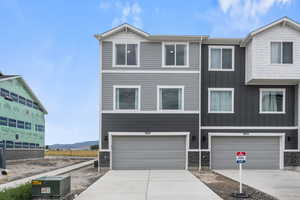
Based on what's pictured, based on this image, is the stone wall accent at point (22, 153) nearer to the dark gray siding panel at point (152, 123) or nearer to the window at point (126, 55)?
the dark gray siding panel at point (152, 123)

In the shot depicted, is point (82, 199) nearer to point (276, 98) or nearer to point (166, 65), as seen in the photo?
point (166, 65)

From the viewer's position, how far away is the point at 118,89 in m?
17.6

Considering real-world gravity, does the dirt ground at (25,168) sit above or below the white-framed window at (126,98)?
below

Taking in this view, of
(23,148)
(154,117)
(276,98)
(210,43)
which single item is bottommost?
(23,148)

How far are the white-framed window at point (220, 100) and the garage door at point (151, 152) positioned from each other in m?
2.66

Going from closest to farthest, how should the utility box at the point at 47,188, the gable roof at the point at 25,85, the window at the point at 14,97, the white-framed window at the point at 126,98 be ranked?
the utility box at the point at 47,188, the white-framed window at the point at 126,98, the gable roof at the point at 25,85, the window at the point at 14,97

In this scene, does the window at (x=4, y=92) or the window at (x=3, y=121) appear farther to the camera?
the window at (x=4, y=92)

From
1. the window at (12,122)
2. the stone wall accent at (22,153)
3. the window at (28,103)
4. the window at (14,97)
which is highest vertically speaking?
the window at (14,97)

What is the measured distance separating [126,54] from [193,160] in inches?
284

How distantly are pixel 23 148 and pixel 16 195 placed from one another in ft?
68.9

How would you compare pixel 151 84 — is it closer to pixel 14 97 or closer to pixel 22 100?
pixel 14 97

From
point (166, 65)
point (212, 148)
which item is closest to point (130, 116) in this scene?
point (166, 65)

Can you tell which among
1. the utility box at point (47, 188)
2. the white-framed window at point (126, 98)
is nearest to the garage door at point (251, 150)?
the white-framed window at point (126, 98)

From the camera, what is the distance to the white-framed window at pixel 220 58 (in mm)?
18344
